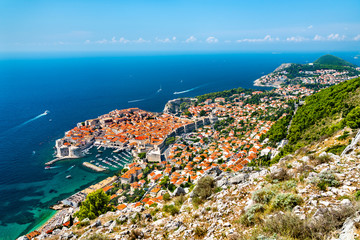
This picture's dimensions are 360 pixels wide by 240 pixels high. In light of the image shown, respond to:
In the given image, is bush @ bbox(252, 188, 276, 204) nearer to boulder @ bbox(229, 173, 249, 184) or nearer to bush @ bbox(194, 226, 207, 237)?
bush @ bbox(194, 226, 207, 237)

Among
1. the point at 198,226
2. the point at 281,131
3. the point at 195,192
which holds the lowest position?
the point at 281,131

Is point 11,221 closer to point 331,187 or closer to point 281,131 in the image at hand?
point 331,187

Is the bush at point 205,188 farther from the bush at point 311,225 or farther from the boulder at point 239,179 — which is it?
the bush at point 311,225

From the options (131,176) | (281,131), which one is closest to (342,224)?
(281,131)

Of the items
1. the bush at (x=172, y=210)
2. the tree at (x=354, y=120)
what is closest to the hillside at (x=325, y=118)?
the tree at (x=354, y=120)

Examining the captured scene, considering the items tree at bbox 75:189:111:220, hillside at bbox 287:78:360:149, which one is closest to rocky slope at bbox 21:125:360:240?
tree at bbox 75:189:111:220

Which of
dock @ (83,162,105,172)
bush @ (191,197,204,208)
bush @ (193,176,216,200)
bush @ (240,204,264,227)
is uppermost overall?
bush @ (240,204,264,227)

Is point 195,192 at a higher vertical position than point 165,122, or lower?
higher

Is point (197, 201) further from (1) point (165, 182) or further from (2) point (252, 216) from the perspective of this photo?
(1) point (165, 182)
